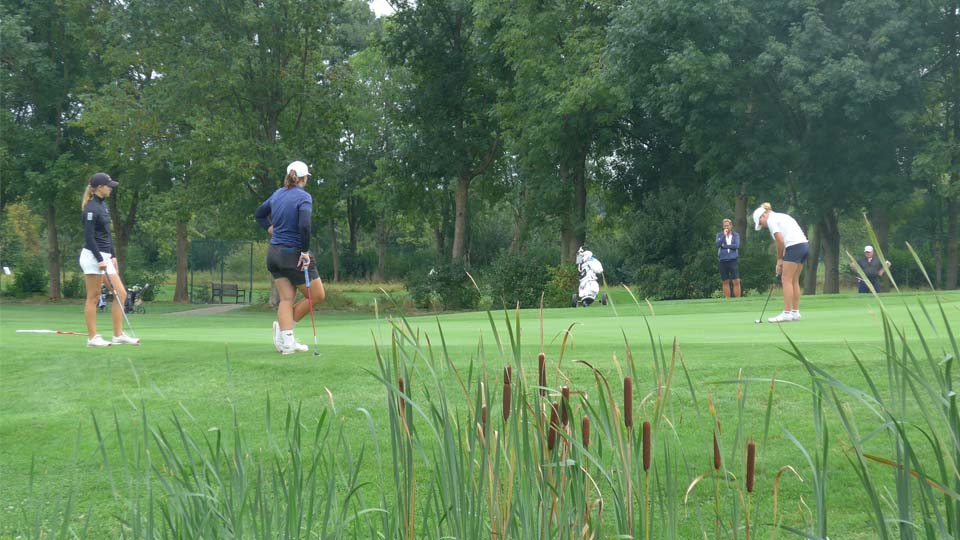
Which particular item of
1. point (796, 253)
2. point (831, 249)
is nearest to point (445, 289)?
point (831, 249)

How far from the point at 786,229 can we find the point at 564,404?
11864mm

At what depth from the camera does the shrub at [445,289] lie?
39812 mm

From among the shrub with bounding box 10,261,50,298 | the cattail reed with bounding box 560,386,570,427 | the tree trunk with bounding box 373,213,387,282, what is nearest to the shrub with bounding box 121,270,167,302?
the shrub with bounding box 10,261,50,298

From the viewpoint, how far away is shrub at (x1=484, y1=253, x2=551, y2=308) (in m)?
38.2

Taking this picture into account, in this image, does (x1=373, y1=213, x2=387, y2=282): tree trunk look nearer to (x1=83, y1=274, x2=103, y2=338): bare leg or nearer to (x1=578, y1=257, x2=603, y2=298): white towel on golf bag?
(x1=578, y1=257, x2=603, y2=298): white towel on golf bag

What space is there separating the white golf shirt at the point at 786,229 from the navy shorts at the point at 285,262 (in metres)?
6.66

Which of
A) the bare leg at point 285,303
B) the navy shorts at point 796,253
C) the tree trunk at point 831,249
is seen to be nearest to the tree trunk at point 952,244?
the tree trunk at point 831,249

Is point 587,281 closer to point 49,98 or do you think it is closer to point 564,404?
point 49,98

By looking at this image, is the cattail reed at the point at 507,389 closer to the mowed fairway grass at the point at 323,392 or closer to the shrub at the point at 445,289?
the mowed fairway grass at the point at 323,392

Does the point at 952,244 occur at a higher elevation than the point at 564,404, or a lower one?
higher

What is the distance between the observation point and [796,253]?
13.7 meters

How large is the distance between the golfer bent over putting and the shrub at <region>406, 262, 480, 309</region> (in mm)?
28889

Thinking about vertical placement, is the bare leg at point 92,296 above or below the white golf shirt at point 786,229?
below

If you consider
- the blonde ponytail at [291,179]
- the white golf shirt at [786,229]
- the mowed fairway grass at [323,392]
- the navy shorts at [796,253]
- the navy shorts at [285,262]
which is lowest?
the mowed fairway grass at [323,392]
